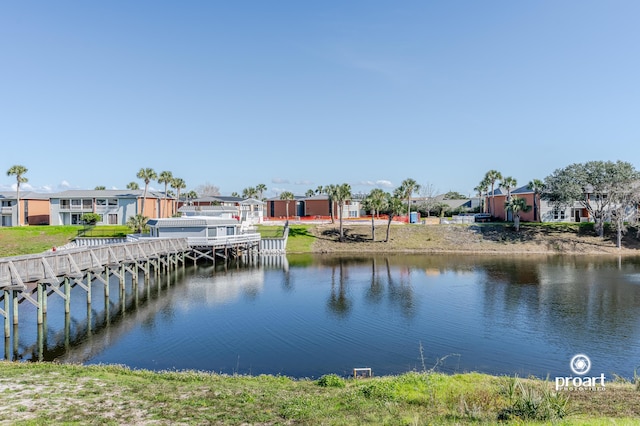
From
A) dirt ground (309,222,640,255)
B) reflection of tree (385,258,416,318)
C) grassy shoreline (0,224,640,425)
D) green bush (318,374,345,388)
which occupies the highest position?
dirt ground (309,222,640,255)

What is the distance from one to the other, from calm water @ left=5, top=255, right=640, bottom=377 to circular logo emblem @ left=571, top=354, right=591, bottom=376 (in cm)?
32

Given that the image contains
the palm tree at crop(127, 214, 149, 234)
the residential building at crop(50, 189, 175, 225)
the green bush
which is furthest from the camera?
the residential building at crop(50, 189, 175, 225)

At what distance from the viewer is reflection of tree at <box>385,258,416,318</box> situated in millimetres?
29483

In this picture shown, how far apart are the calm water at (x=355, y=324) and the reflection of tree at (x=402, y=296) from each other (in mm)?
87

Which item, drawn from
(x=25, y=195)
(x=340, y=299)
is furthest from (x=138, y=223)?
(x=340, y=299)

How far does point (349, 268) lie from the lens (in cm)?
4991

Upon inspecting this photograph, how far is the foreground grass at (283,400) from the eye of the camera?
1079 centimetres

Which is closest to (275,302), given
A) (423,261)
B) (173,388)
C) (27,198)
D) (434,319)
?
(434,319)

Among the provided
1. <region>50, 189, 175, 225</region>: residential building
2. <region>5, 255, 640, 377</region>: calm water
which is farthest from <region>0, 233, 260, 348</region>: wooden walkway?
<region>50, 189, 175, 225</region>: residential building

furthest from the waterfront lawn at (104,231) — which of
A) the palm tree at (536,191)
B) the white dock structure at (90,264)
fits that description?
the palm tree at (536,191)

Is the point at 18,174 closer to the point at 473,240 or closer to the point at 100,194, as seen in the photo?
the point at 100,194

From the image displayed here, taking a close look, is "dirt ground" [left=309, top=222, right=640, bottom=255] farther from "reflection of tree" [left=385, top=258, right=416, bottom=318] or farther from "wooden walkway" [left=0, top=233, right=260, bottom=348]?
"reflection of tree" [left=385, top=258, right=416, bottom=318]

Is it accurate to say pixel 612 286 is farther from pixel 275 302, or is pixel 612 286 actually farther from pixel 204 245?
pixel 204 245

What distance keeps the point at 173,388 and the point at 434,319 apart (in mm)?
18001
